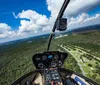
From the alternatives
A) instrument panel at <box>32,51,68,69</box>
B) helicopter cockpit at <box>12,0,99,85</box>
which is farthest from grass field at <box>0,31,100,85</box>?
helicopter cockpit at <box>12,0,99,85</box>

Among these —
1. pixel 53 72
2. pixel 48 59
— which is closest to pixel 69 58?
pixel 48 59

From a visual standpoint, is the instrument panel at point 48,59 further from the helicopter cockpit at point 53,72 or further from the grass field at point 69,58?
the grass field at point 69,58

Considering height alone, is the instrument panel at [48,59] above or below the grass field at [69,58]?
above

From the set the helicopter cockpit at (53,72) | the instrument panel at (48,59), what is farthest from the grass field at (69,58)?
the helicopter cockpit at (53,72)

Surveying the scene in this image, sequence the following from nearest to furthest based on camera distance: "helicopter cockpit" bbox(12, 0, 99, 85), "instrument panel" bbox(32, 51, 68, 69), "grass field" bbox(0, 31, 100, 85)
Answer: "helicopter cockpit" bbox(12, 0, 99, 85)
"instrument panel" bbox(32, 51, 68, 69)
"grass field" bbox(0, 31, 100, 85)

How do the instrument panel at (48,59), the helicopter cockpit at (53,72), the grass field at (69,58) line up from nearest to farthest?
the helicopter cockpit at (53,72)
the instrument panel at (48,59)
the grass field at (69,58)

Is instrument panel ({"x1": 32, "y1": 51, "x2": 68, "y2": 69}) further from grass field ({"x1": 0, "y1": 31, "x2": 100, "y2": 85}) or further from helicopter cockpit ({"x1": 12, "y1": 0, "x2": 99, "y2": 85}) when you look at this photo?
grass field ({"x1": 0, "y1": 31, "x2": 100, "y2": 85})
